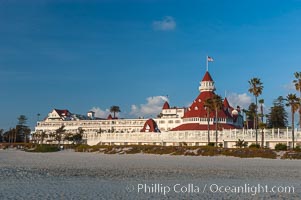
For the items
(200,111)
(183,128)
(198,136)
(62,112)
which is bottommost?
(198,136)

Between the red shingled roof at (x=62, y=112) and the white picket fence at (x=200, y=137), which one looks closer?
the white picket fence at (x=200, y=137)

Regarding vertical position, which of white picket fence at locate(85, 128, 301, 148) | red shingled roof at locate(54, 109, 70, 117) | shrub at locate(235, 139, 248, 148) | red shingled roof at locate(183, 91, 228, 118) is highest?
red shingled roof at locate(54, 109, 70, 117)

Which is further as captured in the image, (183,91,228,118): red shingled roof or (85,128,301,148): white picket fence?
(183,91,228,118): red shingled roof

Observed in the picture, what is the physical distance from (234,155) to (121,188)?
37.4 metres

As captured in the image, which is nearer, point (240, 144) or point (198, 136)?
point (240, 144)

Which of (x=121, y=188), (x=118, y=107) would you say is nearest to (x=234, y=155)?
(x=121, y=188)

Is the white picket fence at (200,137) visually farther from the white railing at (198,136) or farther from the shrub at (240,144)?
the shrub at (240,144)

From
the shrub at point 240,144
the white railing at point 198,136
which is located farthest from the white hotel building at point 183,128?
the shrub at point 240,144

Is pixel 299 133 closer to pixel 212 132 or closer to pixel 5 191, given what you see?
pixel 212 132

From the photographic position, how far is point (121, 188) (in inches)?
685

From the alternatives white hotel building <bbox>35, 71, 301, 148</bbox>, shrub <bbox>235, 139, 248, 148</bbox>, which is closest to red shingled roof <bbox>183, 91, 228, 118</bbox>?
white hotel building <bbox>35, 71, 301, 148</bbox>

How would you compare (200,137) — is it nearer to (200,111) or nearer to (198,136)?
(198,136)

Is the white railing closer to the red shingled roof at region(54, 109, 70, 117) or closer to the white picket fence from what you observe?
the white picket fence

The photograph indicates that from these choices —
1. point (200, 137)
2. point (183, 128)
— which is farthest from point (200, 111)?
point (200, 137)
